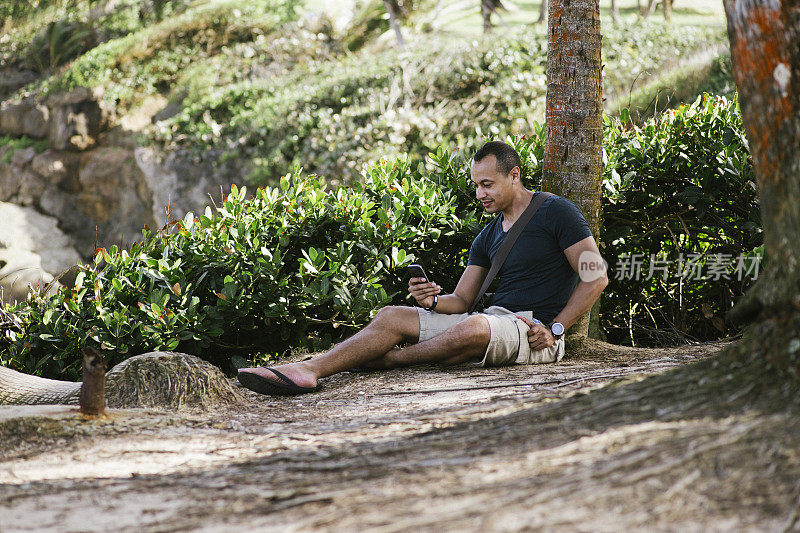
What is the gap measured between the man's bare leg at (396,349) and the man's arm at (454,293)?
132 millimetres

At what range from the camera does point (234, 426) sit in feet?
11.3

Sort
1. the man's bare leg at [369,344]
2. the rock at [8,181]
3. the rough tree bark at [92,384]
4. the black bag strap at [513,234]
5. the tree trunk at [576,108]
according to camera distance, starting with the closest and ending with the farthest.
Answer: the rough tree bark at [92,384] < the man's bare leg at [369,344] < the black bag strap at [513,234] < the tree trunk at [576,108] < the rock at [8,181]

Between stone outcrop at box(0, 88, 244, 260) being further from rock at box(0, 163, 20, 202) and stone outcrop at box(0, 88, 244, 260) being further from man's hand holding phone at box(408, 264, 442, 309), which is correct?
man's hand holding phone at box(408, 264, 442, 309)

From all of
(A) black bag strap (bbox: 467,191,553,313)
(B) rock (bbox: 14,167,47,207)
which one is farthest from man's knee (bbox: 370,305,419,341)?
(B) rock (bbox: 14,167,47,207)

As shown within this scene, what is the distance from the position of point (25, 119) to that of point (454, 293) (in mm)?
15473

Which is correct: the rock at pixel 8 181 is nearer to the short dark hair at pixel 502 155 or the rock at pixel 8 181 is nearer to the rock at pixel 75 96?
the rock at pixel 75 96

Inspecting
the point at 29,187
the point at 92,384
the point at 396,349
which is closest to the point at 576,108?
the point at 396,349

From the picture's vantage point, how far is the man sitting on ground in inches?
179

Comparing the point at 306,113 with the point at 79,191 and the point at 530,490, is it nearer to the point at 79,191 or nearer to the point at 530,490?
the point at 79,191

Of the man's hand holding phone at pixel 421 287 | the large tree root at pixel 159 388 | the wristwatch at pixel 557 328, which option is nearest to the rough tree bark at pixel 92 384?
the large tree root at pixel 159 388

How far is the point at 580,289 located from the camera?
459 centimetres

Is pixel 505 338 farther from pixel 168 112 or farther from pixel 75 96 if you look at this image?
pixel 75 96

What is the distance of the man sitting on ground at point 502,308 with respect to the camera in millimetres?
4547

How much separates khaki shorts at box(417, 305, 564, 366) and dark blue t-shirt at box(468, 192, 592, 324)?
14 centimetres
